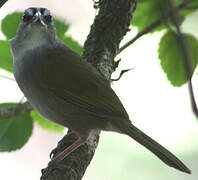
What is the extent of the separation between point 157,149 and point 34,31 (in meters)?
1.27

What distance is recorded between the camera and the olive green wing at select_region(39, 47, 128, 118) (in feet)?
9.04

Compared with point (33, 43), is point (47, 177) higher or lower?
lower

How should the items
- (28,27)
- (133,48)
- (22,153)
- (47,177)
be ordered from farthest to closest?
(22,153), (133,48), (28,27), (47,177)

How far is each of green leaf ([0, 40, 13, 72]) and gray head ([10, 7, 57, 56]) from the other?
0.60ft

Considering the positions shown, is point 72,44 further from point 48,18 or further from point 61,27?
point 48,18

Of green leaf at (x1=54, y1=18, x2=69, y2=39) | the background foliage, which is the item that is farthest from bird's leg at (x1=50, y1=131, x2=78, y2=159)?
green leaf at (x1=54, y1=18, x2=69, y2=39)

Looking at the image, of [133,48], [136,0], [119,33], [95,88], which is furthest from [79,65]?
[133,48]

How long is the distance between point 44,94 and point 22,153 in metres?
3.43

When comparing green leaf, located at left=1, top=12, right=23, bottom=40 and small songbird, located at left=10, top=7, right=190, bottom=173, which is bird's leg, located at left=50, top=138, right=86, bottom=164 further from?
green leaf, located at left=1, top=12, right=23, bottom=40

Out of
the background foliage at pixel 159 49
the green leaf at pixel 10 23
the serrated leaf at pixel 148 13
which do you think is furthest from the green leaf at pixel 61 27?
the serrated leaf at pixel 148 13

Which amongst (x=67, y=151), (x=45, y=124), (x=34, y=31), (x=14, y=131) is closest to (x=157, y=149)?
(x=67, y=151)

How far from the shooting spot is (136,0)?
2.94 metres

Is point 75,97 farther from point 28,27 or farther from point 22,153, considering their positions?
point 22,153

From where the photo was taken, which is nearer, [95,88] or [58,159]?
[58,159]
